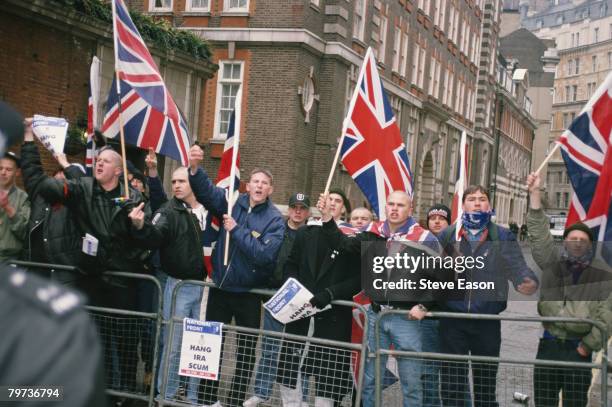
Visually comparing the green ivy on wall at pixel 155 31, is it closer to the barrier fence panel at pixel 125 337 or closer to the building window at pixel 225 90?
the barrier fence panel at pixel 125 337

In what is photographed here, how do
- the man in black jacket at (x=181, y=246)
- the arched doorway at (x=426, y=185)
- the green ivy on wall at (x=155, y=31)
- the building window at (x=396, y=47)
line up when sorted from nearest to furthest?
the man in black jacket at (x=181, y=246)
the green ivy on wall at (x=155, y=31)
the building window at (x=396, y=47)
the arched doorway at (x=426, y=185)

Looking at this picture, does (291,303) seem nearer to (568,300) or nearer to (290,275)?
(290,275)

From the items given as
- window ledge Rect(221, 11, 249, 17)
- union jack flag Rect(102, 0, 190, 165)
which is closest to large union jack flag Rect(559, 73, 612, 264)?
union jack flag Rect(102, 0, 190, 165)

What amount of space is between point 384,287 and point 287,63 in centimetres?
2010

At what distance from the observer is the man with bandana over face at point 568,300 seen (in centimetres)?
565

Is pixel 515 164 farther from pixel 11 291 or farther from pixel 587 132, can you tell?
pixel 11 291

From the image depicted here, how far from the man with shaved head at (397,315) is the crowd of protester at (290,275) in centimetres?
1

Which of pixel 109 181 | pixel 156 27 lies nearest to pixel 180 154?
pixel 109 181

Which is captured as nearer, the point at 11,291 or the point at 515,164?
the point at 11,291

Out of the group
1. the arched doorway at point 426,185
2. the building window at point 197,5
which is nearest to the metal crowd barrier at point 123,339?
the building window at point 197,5

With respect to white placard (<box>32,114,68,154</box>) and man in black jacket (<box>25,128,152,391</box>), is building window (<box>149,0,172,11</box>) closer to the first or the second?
white placard (<box>32,114,68,154</box>)

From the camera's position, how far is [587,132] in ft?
21.3

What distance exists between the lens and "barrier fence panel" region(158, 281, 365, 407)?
18.7 feet

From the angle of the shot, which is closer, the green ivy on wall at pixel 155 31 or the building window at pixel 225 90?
the green ivy on wall at pixel 155 31
